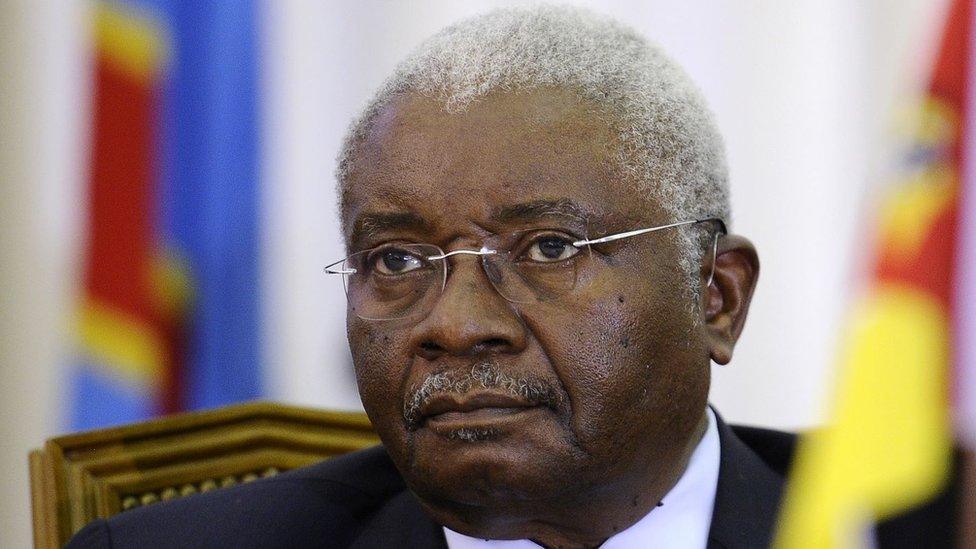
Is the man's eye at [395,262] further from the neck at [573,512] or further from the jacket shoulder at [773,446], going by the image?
the jacket shoulder at [773,446]

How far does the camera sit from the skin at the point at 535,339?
1612 millimetres

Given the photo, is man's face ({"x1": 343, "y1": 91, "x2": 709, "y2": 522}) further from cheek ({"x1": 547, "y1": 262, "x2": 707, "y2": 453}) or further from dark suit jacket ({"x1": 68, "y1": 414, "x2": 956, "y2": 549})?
dark suit jacket ({"x1": 68, "y1": 414, "x2": 956, "y2": 549})

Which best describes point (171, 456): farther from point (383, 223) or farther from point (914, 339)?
point (914, 339)

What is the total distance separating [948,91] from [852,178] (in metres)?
2.29

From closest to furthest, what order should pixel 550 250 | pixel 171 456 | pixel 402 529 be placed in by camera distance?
pixel 550 250 < pixel 402 529 < pixel 171 456

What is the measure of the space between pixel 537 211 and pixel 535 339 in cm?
18

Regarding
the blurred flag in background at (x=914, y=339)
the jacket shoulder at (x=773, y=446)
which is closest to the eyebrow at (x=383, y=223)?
the jacket shoulder at (x=773, y=446)

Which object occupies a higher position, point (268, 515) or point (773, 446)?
point (268, 515)

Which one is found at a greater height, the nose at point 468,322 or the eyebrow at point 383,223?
the eyebrow at point 383,223

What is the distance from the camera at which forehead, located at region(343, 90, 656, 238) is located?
5.44 ft

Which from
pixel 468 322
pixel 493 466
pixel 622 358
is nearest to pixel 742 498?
pixel 622 358

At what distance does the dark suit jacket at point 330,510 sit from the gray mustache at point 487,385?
0.40m

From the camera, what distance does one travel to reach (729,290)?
74.6 inches

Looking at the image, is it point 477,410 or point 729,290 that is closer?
point 477,410
